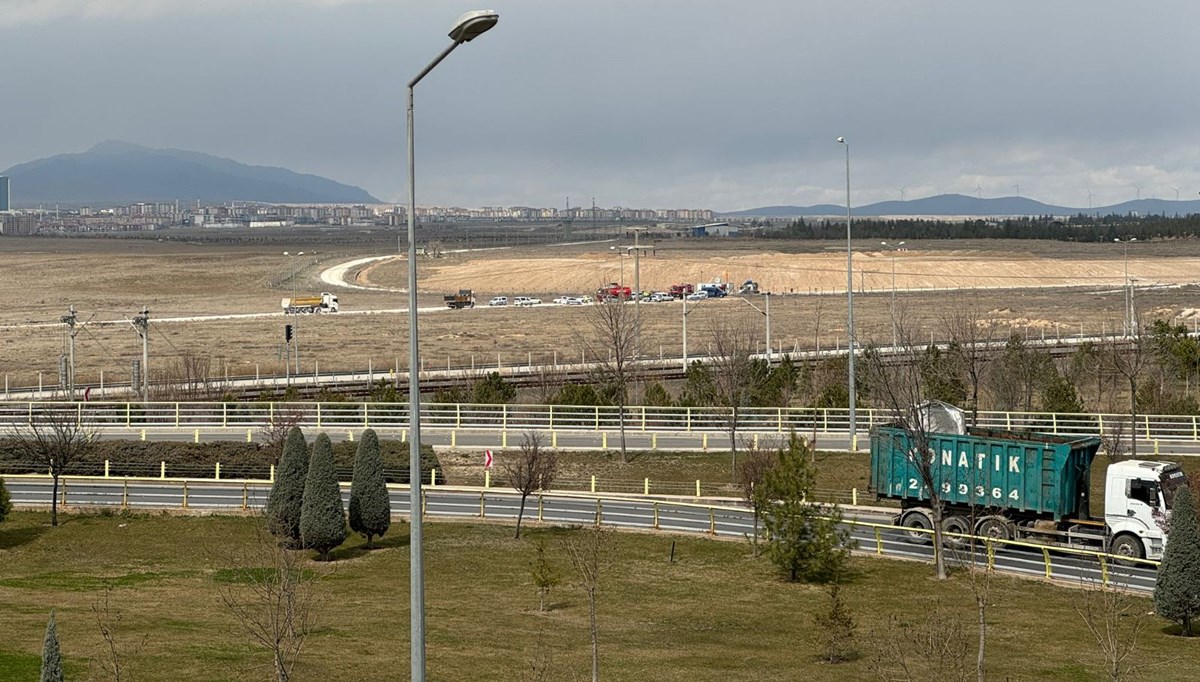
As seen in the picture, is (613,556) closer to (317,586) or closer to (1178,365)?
(317,586)

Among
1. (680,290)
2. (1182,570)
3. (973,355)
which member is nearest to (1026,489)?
(1182,570)

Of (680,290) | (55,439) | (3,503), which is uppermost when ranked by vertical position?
(680,290)

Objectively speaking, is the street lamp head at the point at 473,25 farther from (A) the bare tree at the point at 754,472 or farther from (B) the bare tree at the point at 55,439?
(B) the bare tree at the point at 55,439

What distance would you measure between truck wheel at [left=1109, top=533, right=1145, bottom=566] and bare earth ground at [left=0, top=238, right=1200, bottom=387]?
5789 centimetres

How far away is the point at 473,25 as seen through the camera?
13.4 m

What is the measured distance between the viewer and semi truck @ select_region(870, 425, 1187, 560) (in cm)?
3794

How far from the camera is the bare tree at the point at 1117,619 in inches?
1048

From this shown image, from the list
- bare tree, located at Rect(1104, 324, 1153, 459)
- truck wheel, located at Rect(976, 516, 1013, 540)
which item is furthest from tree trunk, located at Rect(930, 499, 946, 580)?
bare tree, located at Rect(1104, 324, 1153, 459)

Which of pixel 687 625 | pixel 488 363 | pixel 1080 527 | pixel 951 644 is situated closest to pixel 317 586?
pixel 687 625

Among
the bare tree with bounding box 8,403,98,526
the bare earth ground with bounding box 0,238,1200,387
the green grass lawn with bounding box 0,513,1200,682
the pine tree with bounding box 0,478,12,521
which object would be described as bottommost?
the green grass lawn with bounding box 0,513,1200,682

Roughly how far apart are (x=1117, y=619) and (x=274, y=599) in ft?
56.7

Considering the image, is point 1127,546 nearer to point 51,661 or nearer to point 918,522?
point 918,522

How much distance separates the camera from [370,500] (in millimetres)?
40656

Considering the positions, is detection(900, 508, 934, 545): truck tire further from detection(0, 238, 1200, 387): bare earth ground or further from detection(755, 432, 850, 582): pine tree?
detection(0, 238, 1200, 387): bare earth ground
